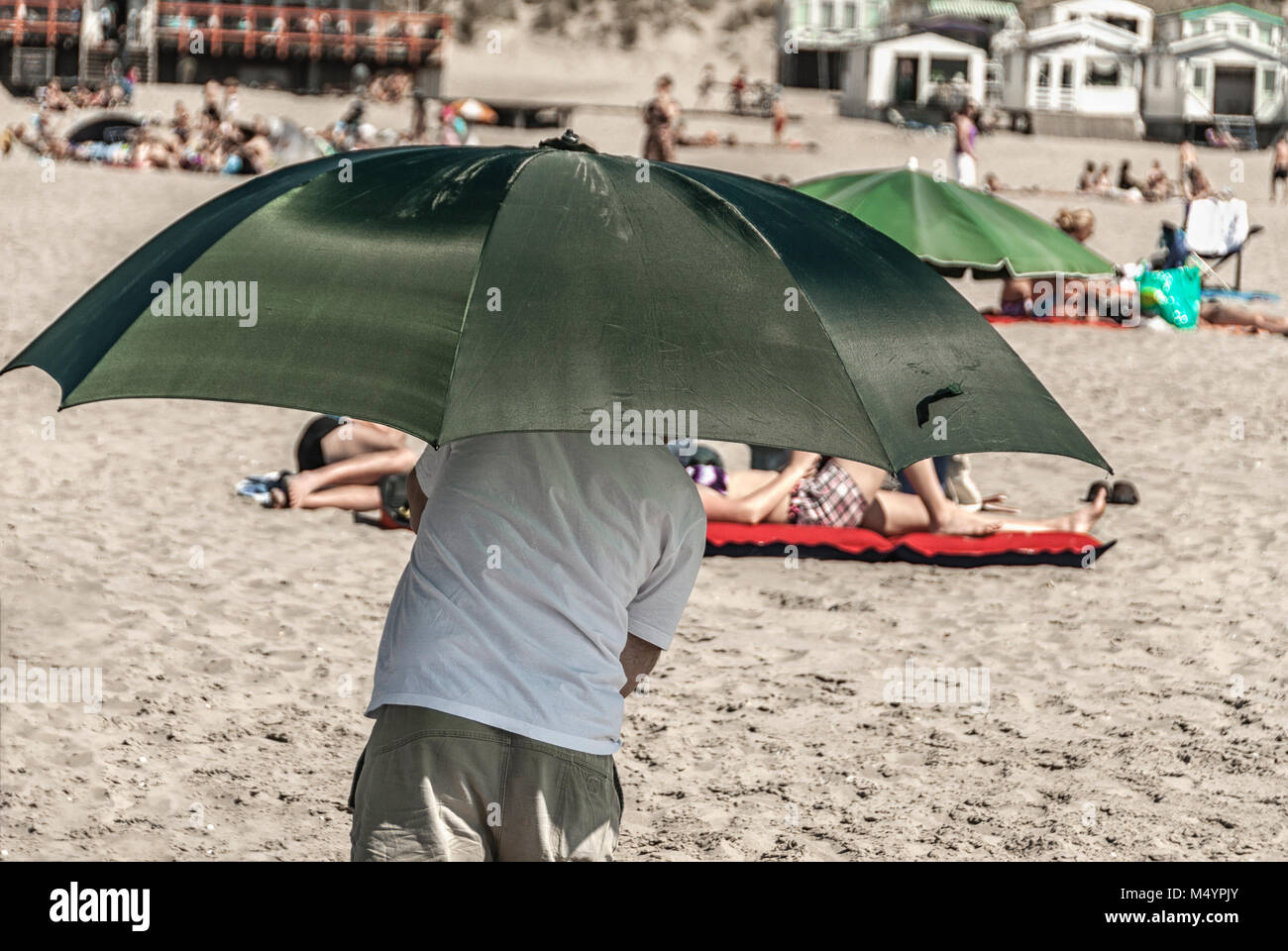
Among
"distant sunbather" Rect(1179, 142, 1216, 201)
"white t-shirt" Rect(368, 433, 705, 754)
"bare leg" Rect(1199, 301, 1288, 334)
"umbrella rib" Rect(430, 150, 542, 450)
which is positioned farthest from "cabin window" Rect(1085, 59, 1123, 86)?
"white t-shirt" Rect(368, 433, 705, 754)

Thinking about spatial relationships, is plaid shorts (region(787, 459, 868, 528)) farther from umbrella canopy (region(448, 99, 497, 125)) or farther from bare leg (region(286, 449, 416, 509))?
umbrella canopy (region(448, 99, 497, 125))

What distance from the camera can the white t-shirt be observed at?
75.7 inches

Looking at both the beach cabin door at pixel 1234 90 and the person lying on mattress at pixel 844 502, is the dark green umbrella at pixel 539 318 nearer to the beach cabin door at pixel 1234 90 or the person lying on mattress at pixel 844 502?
the person lying on mattress at pixel 844 502

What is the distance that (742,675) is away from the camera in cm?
489

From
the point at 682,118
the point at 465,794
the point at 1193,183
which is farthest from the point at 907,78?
the point at 465,794

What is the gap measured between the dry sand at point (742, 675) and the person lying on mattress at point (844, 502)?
27cm

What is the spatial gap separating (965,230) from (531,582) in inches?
197

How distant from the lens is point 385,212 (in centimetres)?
209

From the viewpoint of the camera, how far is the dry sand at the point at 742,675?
149 inches

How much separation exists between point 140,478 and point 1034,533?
399cm

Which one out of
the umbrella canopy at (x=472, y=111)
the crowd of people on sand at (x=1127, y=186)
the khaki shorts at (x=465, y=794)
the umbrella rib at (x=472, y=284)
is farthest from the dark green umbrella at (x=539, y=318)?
the crowd of people on sand at (x=1127, y=186)

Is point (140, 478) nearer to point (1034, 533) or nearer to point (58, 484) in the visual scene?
point (58, 484)

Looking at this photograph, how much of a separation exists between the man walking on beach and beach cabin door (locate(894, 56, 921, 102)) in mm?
44540

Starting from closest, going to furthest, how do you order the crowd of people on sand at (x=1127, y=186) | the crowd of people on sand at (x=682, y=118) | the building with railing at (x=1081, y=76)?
the crowd of people on sand at (x=682, y=118) → the crowd of people on sand at (x=1127, y=186) → the building with railing at (x=1081, y=76)
